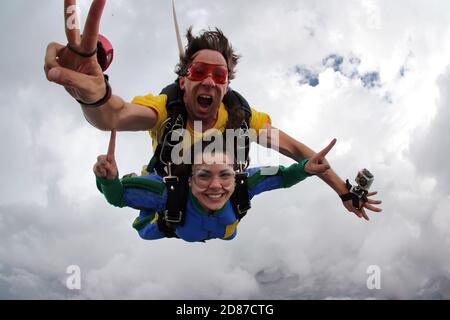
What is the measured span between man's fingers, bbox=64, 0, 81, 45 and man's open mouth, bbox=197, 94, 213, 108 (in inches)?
56.5

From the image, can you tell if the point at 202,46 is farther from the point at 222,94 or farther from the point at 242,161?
the point at 242,161

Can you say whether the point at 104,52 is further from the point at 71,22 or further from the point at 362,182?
the point at 362,182

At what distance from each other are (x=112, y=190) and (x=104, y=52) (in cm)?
103

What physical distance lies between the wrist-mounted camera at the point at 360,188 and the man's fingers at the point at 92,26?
2652 mm

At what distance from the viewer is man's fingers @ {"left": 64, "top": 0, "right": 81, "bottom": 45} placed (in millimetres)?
2125

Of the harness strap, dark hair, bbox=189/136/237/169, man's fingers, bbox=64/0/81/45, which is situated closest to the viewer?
man's fingers, bbox=64/0/81/45

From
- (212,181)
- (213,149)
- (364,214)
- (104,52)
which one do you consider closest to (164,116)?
(213,149)

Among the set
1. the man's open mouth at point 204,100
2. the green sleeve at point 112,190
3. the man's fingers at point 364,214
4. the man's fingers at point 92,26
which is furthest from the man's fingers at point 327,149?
the man's fingers at point 92,26

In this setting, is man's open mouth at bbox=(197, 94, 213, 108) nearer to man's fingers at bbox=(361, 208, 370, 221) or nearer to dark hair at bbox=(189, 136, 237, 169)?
dark hair at bbox=(189, 136, 237, 169)

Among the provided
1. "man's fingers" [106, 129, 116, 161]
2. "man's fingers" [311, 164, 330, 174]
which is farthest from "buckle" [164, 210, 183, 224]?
"man's fingers" [311, 164, 330, 174]

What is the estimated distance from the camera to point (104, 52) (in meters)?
2.77

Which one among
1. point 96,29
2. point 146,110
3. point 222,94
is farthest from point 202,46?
point 96,29

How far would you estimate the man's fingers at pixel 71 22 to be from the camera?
212 cm

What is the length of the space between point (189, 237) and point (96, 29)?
2036mm
